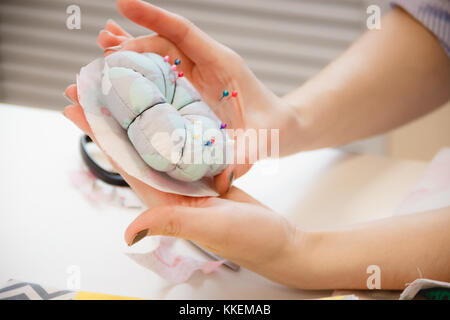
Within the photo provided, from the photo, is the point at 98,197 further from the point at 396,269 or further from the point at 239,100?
the point at 396,269

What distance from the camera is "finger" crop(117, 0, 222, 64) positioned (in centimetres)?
53

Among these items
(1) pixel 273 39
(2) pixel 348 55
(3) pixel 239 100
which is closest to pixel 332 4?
(1) pixel 273 39

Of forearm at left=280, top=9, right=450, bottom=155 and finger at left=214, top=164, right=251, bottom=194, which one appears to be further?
forearm at left=280, top=9, right=450, bottom=155

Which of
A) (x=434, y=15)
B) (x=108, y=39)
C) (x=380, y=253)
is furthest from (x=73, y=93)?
(x=434, y=15)

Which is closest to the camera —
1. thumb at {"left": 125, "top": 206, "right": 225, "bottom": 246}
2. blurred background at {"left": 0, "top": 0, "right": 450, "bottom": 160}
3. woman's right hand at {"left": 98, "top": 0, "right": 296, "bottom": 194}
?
thumb at {"left": 125, "top": 206, "right": 225, "bottom": 246}

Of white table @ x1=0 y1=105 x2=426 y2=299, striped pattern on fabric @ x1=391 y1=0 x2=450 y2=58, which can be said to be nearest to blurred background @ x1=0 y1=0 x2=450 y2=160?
striped pattern on fabric @ x1=391 y1=0 x2=450 y2=58

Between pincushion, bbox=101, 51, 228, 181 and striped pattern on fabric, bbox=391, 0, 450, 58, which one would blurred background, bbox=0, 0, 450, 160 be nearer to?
striped pattern on fabric, bbox=391, 0, 450, 58

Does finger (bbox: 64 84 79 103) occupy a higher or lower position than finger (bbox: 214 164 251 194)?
higher

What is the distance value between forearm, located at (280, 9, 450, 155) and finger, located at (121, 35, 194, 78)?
18 cm

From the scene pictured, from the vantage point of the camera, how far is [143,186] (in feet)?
1.58

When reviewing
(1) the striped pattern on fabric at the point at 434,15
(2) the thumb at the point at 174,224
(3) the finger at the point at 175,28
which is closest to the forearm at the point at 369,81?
(1) the striped pattern on fabric at the point at 434,15

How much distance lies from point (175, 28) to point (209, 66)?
66 mm

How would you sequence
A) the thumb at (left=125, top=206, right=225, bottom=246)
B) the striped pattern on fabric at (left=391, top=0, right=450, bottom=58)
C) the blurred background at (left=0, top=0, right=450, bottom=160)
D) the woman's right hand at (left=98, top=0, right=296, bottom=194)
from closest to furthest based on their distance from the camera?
the thumb at (left=125, top=206, right=225, bottom=246)
the woman's right hand at (left=98, top=0, right=296, bottom=194)
the striped pattern on fabric at (left=391, top=0, right=450, bottom=58)
the blurred background at (left=0, top=0, right=450, bottom=160)

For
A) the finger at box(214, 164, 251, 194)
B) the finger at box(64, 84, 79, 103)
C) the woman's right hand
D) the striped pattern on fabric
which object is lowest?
the finger at box(214, 164, 251, 194)
